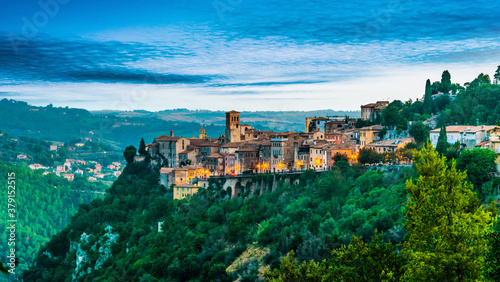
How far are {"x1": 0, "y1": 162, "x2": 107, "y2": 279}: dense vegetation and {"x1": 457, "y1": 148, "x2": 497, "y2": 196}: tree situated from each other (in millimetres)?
54658

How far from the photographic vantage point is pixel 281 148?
51844 mm

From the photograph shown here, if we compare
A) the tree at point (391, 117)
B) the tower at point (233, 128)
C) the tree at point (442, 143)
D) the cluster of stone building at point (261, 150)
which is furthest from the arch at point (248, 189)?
the tree at point (442, 143)

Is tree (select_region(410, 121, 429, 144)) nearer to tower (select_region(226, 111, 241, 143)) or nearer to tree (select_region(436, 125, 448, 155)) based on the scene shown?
tree (select_region(436, 125, 448, 155))

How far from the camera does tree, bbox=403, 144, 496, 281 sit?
13.2 meters

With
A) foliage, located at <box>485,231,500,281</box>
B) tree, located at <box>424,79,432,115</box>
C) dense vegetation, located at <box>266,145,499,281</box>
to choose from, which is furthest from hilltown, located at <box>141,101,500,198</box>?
foliage, located at <box>485,231,500,281</box>

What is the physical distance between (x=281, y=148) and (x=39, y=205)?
5888 centimetres

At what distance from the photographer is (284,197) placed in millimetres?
44312

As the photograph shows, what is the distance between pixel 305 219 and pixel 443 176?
2475cm

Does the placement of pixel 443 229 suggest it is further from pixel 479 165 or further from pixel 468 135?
pixel 468 135

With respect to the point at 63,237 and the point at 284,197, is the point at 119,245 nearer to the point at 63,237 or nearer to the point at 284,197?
the point at 63,237

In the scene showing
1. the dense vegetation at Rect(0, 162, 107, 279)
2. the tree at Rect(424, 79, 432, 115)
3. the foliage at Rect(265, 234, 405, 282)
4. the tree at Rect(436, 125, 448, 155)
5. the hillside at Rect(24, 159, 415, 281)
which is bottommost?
the dense vegetation at Rect(0, 162, 107, 279)

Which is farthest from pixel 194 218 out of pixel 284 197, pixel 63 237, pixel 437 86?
pixel 437 86

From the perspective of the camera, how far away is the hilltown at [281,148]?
46.1 m

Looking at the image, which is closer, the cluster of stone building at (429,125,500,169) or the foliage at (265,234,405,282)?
the foliage at (265,234,405,282)
